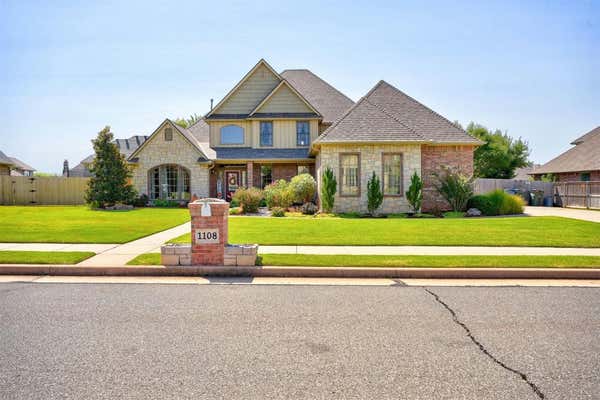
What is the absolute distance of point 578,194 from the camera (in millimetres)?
26266

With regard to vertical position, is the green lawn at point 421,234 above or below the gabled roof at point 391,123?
below

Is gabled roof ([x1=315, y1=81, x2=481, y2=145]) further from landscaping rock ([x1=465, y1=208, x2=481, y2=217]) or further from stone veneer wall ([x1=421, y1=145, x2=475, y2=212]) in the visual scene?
landscaping rock ([x1=465, y1=208, x2=481, y2=217])

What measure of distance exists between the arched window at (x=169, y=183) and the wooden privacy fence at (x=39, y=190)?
21.5 feet

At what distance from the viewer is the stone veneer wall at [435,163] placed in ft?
69.9

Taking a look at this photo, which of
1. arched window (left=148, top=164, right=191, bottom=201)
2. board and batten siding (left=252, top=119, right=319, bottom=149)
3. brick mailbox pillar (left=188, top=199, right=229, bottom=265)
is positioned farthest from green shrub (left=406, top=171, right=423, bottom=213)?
arched window (left=148, top=164, right=191, bottom=201)

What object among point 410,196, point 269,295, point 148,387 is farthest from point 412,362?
point 410,196

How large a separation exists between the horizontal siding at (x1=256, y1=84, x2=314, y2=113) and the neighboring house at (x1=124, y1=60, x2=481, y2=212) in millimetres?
66

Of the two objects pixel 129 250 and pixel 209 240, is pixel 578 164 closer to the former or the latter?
pixel 209 240

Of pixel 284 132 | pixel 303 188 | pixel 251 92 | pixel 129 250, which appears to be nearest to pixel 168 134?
pixel 251 92

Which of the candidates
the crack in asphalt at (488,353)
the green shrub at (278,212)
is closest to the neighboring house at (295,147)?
the green shrub at (278,212)

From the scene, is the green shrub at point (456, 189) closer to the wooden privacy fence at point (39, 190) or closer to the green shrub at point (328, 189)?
the green shrub at point (328, 189)

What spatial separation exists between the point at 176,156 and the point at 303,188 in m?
9.53

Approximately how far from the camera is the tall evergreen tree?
24016 millimetres

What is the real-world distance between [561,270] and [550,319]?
10.1 feet
